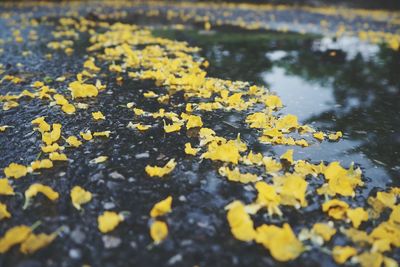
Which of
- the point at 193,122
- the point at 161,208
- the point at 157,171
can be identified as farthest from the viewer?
the point at 193,122

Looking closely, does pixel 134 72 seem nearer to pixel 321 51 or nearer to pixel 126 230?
pixel 126 230

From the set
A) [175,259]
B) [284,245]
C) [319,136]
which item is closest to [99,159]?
[175,259]

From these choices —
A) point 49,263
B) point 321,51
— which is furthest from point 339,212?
point 321,51

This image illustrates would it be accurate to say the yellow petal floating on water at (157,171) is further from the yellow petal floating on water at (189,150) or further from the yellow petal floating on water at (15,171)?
the yellow petal floating on water at (15,171)

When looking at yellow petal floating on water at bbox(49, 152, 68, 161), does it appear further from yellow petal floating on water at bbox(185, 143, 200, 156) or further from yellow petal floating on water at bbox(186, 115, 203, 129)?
yellow petal floating on water at bbox(186, 115, 203, 129)

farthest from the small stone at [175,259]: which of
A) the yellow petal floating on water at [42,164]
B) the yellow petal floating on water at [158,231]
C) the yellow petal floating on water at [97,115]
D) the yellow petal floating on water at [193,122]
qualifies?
the yellow petal floating on water at [97,115]

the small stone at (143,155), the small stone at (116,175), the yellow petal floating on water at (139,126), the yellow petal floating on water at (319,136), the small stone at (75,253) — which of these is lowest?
the yellow petal floating on water at (319,136)

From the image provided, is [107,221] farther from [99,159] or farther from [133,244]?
[99,159]
